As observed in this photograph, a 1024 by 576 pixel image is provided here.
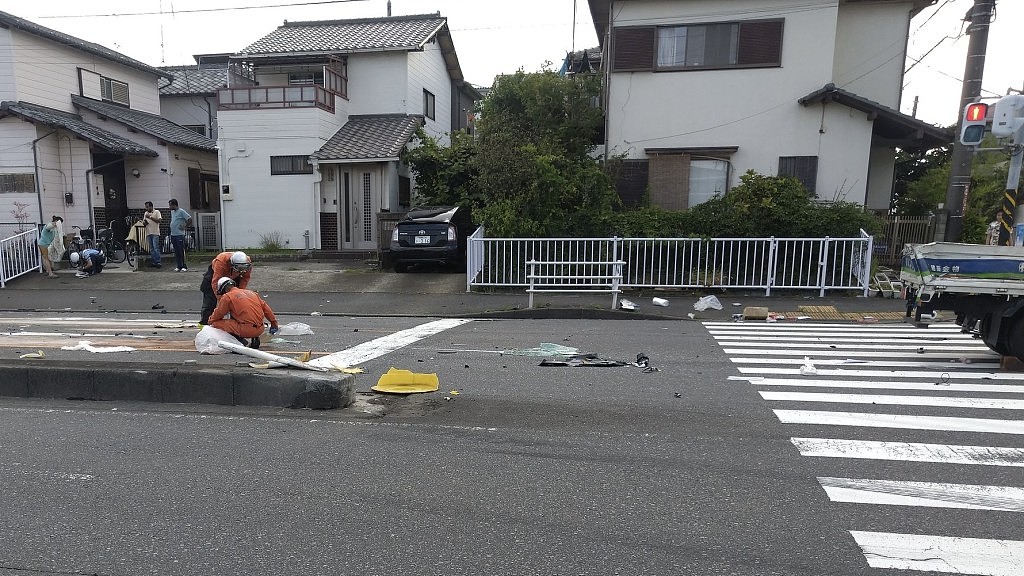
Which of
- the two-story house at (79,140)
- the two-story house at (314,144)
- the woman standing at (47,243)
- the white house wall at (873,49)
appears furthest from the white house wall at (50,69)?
the white house wall at (873,49)

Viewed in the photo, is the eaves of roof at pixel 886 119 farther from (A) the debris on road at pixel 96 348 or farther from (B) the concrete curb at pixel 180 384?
(A) the debris on road at pixel 96 348

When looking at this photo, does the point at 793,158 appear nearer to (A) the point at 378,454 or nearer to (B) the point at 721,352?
(B) the point at 721,352

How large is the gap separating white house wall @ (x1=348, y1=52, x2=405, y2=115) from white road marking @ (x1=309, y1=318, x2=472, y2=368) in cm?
1319

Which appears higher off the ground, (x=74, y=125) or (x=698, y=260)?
(x=74, y=125)

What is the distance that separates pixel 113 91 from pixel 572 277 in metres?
20.7

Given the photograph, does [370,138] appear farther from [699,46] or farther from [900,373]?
[900,373]

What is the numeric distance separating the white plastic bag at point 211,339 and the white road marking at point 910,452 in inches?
258

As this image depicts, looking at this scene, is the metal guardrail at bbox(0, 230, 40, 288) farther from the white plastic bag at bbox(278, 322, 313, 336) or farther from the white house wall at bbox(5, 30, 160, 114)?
the white plastic bag at bbox(278, 322, 313, 336)

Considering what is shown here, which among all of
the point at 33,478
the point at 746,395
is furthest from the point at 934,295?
the point at 33,478

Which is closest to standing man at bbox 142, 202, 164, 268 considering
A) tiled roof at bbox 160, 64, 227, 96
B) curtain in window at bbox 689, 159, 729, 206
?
tiled roof at bbox 160, 64, 227, 96

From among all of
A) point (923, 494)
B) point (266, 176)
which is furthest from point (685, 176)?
point (923, 494)

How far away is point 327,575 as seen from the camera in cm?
298

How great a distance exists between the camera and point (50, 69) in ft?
66.3

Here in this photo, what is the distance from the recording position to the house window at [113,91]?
22375 mm
